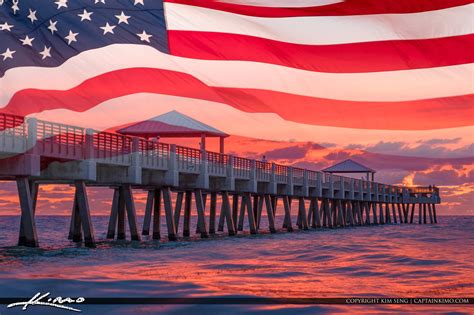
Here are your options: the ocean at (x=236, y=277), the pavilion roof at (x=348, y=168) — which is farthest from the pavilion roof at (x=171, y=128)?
the pavilion roof at (x=348, y=168)

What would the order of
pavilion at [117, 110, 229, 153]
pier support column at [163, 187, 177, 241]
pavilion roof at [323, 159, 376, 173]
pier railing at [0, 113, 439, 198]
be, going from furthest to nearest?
pavilion roof at [323, 159, 376, 173] < pavilion at [117, 110, 229, 153] < pier support column at [163, 187, 177, 241] < pier railing at [0, 113, 439, 198]

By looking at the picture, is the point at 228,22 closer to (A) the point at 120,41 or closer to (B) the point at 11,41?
(A) the point at 120,41

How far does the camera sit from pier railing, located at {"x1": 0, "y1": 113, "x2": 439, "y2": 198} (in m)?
27.5

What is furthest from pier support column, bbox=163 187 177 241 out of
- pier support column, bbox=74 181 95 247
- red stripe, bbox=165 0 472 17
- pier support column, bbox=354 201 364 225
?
pier support column, bbox=354 201 364 225

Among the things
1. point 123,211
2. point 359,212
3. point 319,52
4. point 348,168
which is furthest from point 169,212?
point 348,168

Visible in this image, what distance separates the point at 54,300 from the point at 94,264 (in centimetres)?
1133

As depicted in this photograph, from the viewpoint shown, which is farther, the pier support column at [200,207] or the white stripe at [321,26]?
the pier support column at [200,207]

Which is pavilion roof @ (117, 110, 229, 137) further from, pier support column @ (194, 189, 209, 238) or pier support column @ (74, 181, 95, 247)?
pier support column @ (74, 181, 95, 247)

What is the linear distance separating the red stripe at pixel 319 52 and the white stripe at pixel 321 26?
101 mm

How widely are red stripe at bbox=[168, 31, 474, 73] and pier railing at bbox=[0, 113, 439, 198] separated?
41.7 feet

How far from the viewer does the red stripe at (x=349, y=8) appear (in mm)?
14099

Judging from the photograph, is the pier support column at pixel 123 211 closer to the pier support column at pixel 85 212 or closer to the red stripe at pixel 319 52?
the pier support column at pixel 85 212
